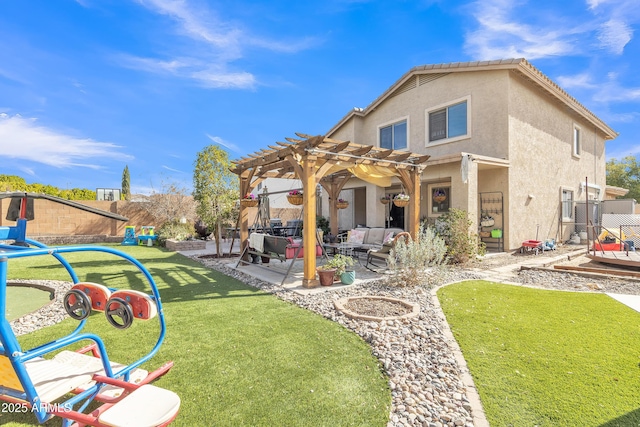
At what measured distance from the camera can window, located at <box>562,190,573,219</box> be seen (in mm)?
15141

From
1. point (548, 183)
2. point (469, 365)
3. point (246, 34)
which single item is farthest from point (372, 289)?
point (548, 183)

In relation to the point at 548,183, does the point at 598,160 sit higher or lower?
higher

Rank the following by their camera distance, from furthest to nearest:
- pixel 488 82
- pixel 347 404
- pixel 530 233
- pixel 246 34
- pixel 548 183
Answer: pixel 548 183 < pixel 530 233 < pixel 488 82 < pixel 246 34 < pixel 347 404

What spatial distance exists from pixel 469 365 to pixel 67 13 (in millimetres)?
13521

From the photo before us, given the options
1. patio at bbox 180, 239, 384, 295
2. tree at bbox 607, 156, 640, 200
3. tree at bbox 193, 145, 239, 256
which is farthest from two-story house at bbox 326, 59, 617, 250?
tree at bbox 607, 156, 640, 200

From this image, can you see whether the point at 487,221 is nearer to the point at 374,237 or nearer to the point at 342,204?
the point at 374,237

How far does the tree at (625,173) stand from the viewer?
33.6 metres

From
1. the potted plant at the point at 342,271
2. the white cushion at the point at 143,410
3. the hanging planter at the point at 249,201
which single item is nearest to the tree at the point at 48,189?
the hanging planter at the point at 249,201

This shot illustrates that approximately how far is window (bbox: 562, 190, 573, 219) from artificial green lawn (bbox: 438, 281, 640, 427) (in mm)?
11064

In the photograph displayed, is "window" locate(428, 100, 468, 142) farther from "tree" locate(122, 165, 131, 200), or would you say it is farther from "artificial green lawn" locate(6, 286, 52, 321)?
"tree" locate(122, 165, 131, 200)

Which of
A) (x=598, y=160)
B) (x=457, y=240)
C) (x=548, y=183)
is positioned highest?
(x=598, y=160)

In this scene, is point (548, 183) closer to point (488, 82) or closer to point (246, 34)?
point (488, 82)

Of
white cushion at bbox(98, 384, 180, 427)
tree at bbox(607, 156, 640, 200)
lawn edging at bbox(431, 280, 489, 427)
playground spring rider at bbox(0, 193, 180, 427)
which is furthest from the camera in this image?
tree at bbox(607, 156, 640, 200)

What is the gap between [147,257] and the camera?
11.7m
